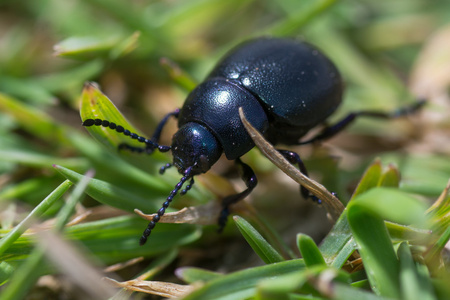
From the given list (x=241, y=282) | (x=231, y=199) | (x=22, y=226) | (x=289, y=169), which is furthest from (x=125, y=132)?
(x=241, y=282)

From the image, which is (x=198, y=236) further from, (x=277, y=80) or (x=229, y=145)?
(x=277, y=80)

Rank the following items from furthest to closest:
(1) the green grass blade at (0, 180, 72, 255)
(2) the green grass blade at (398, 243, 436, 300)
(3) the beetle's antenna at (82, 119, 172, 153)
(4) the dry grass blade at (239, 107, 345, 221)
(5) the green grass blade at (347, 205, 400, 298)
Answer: (3) the beetle's antenna at (82, 119, 172, 153) < (4) the dry grass blade at (239, 107, 345, 221) < (1) the green grass blade at (0, 180, 72, 255) < (5) the green grass blade at (347, 205, 400, 298) < (2) the green grass blade at (398, 243, 436, 300)

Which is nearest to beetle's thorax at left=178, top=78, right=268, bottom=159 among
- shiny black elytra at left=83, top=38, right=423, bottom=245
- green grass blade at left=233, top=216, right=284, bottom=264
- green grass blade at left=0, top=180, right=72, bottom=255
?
shiny black elytra at left=83, top=38, right=423, bottom=245

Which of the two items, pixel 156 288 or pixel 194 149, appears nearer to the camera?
pixel 156 288

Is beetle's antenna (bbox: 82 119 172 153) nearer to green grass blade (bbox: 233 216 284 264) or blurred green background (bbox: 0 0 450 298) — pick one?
blurred green background (bbox: 0 0 450 298)

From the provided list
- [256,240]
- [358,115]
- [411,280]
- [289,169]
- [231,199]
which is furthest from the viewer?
[358,115]

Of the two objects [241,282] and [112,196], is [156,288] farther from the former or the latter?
[112,196]
